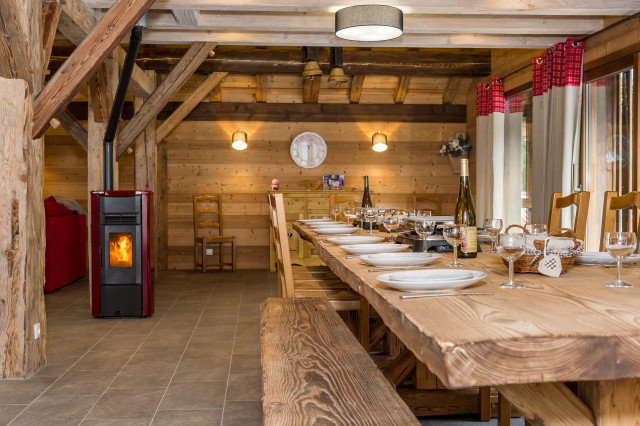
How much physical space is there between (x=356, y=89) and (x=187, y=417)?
641 cm

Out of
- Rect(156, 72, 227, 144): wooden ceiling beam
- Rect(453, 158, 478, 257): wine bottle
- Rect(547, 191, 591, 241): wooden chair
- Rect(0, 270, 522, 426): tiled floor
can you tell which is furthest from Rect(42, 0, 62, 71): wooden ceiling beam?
Rect(156, 72, 227, 144): wooden ceiling beam

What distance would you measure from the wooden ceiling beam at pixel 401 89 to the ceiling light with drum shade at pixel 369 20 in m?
4.54

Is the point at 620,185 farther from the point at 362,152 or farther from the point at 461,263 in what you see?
the point at 362,152

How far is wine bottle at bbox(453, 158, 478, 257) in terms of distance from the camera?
2.35 meters

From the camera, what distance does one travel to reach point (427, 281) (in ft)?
4.83

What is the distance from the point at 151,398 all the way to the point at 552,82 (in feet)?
14.9

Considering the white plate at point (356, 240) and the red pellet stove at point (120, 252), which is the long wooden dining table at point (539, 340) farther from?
the red pellet stove at point (120, 252)

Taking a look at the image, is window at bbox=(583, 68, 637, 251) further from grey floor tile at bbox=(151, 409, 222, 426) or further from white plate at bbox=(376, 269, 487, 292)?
white plate at bbox=(376, 269, 487, 292)

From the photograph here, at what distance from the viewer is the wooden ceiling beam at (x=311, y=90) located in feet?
27.1

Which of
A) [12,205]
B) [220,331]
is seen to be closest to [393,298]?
[12,205]

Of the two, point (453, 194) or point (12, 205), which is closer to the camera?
point (12, 205)

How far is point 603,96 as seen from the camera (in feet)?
17.7

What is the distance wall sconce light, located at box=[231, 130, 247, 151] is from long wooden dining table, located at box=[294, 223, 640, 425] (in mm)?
6921

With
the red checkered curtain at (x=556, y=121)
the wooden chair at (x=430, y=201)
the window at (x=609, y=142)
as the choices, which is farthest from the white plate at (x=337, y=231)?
the wooden chair at (x=430, y=201)
